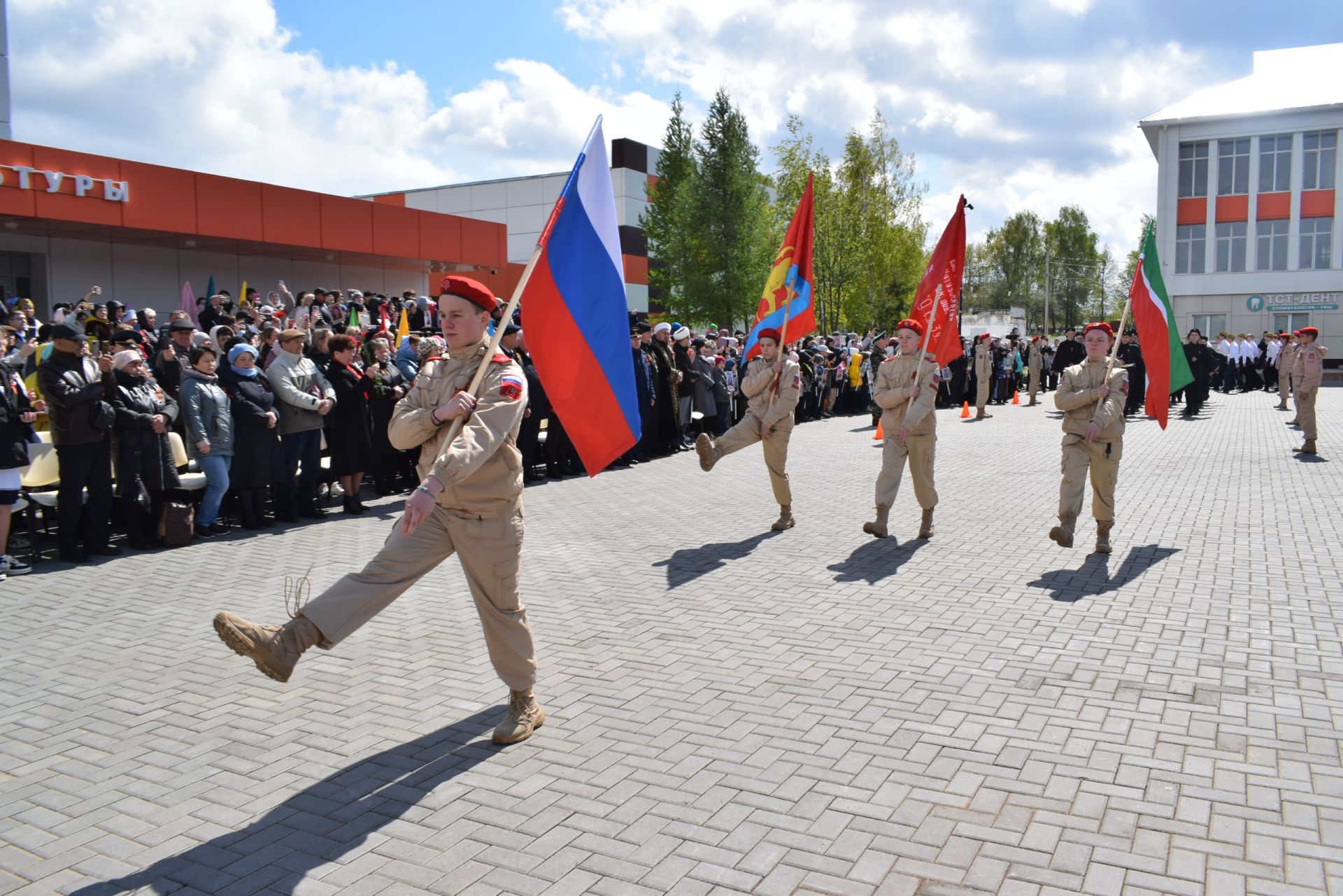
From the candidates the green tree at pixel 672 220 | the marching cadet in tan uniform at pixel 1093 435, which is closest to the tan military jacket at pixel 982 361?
the marching cadet in tan uniform at pixel 1093 435

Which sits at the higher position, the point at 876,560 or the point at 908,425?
the point at 908,425

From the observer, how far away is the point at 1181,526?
1007cm

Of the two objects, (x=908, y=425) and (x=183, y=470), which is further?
(x=183, y=470)

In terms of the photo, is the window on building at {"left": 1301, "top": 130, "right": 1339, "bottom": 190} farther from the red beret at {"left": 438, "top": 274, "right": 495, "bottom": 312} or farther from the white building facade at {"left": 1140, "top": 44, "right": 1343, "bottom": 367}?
the red beret at {"left": 438, "top": 274, "right": 495, "bottom": 312}

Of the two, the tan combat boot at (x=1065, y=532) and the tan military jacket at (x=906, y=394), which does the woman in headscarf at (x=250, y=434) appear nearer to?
the tan military jacket at (x=906, y=394)

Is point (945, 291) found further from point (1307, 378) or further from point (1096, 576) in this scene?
point (1307, 378)

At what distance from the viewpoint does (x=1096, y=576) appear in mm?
8078

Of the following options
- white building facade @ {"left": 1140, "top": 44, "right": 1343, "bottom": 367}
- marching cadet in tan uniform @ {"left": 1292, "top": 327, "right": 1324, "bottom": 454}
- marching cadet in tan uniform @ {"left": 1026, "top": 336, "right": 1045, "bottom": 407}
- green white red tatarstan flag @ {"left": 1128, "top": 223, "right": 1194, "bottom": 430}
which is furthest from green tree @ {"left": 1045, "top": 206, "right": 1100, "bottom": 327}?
green white red tatarstan flag @ {"left": 1128, "top": 223, "right": 1194, "bottom": 430}

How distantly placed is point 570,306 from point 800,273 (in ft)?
20.1

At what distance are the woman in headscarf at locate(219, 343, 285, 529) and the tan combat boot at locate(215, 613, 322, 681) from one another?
6455 millimetres

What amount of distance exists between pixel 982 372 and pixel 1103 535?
1629 cm

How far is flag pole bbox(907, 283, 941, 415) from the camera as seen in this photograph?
9555 millimetres

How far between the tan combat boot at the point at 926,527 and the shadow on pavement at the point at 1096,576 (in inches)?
58.7

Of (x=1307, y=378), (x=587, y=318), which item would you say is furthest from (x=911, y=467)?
(x=1307, y=378)
